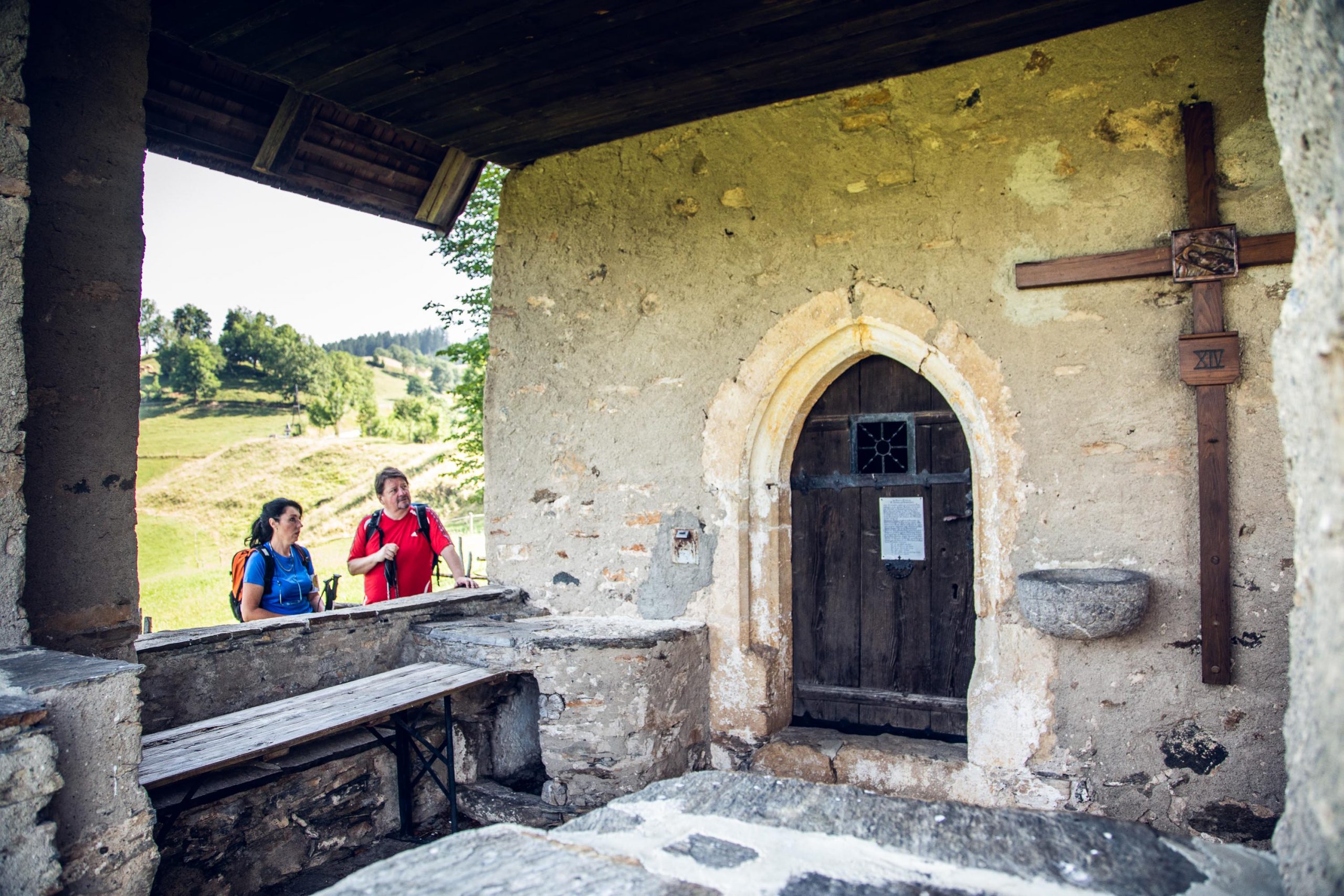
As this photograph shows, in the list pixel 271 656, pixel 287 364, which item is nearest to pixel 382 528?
pixel 271 656

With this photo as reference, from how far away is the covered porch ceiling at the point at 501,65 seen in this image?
3.13m

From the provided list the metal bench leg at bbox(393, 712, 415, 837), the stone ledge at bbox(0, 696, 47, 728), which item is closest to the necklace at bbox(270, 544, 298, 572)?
the metal bench leg at bbox(393, 712, 415, 837)

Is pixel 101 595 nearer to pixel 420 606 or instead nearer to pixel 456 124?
pixel 420 606

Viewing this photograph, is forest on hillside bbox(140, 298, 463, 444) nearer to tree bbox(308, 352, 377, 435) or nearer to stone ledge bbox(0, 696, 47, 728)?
tree bbox(308, 352, 377, 435)

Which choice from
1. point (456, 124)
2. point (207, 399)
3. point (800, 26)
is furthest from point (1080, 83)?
point (207, 399)

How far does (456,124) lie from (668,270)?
1279mm

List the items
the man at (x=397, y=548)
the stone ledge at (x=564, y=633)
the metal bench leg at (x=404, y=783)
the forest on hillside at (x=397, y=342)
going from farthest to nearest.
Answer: the forest on hillside at (x=397, y=342), the man at (x=397, y=548), the metal bench leg at (x=404, y=783), the stone ledge at (x=564, y=633)

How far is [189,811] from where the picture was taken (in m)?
2.98

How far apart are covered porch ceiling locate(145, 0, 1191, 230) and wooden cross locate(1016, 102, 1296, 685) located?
71 centimetres

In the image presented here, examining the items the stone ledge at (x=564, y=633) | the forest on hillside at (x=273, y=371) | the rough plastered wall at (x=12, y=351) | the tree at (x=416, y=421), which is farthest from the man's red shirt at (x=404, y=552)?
the forest on hillside at (x=273, y=371)

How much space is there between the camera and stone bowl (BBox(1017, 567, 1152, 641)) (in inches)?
118

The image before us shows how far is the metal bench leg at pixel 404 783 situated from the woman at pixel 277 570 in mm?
765

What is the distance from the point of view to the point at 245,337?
42.1 m

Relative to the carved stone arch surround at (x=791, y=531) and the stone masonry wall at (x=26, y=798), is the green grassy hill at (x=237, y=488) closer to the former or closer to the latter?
the carved stone arch surround at (x=791, y=531)
